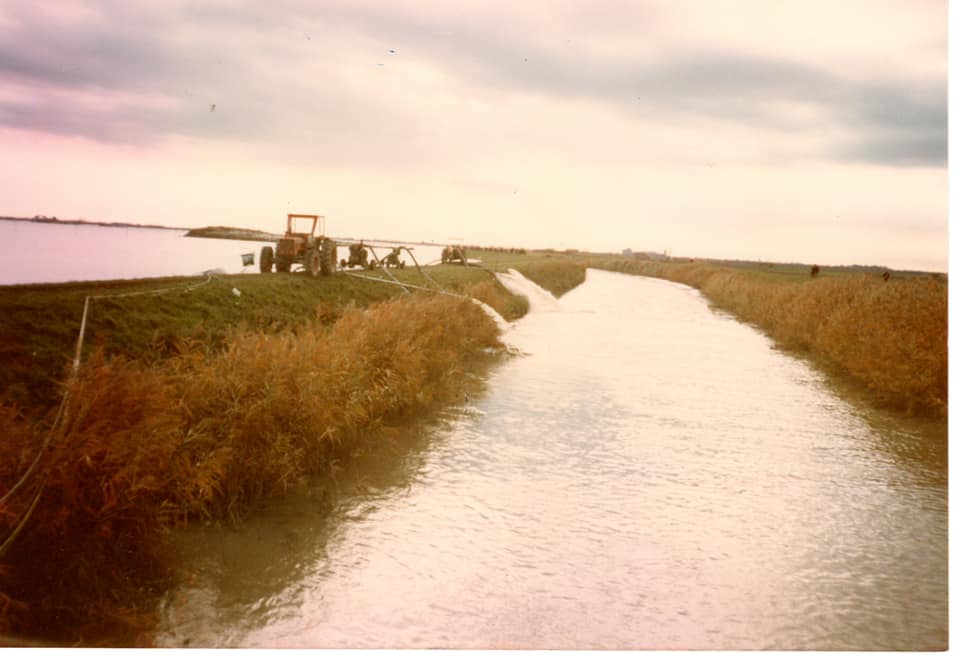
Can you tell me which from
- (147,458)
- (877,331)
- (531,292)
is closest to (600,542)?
(147,458)

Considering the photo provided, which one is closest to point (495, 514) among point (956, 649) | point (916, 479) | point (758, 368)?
point (956, 649)

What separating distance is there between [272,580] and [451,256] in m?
46.1

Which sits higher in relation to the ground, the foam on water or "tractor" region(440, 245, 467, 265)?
"tractor" region(440, 245, 467, 265)

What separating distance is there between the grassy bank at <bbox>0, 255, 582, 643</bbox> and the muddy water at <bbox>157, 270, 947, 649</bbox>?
21.2 inches

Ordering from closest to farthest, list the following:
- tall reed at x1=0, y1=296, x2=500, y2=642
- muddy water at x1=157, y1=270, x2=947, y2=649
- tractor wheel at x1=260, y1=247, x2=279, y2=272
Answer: tall reed at x1=0, y1=296, x2=500, y2=642 < muddy water at x1=157, y1=270, x2=947, y2=649 < tractor wheel at x1=260, y1=247, x2=279, y2=272

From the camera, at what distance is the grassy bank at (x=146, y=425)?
5.44 m

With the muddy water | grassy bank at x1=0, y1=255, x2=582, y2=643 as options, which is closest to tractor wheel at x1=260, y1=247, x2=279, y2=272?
grassy bank at x1=0, y1=255, x2=582, y2=643

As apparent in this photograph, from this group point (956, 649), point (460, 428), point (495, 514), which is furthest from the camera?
point (460, 428)

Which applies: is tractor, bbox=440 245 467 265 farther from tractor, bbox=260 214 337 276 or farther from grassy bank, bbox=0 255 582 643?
grassy bank, bbox=0 255 582 643

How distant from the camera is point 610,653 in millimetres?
5938

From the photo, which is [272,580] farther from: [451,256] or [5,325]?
[451,256]

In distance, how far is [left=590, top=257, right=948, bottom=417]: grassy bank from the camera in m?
13.6

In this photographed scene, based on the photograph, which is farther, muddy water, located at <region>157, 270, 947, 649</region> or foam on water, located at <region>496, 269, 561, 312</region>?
foam on water, located at <region>496, 269, 561, 312</region>

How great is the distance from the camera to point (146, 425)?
620 cm
